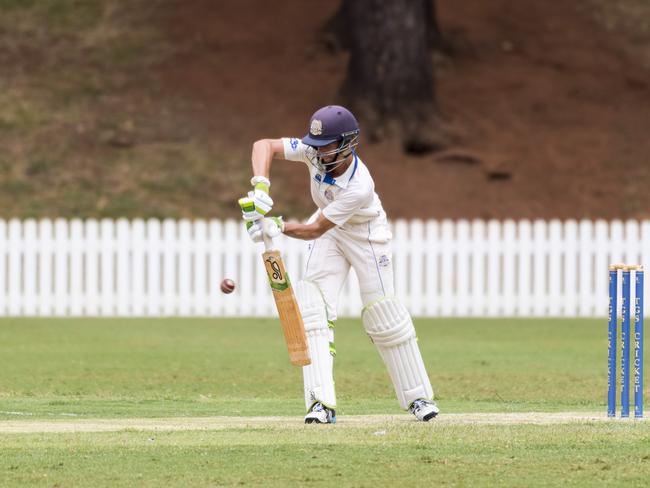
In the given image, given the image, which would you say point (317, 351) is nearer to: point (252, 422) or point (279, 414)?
point (252, 422)

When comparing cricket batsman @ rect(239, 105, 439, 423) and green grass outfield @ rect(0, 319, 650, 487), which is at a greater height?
cricket batsman @ rect(239, 105, 439, 423)

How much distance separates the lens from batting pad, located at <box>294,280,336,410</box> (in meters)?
8.95

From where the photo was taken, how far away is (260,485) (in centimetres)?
686

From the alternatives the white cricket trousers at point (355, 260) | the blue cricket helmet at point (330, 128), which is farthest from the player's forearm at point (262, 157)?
the white cricket trousers at point (355, 260)

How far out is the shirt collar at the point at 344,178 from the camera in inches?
355

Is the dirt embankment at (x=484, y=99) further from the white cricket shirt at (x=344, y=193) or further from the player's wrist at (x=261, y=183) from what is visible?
the player's wrist at (x=261, y=183)

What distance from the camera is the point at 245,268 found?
18.8 meters

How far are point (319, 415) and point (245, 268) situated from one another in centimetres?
995

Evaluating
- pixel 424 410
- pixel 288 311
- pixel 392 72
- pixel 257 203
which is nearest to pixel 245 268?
pixel 392 72

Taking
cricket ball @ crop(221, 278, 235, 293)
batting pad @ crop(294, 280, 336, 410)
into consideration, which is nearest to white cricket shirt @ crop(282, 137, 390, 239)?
batting pad @ crop(294, 280, 336, 410)

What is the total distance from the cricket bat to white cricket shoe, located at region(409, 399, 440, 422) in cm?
72

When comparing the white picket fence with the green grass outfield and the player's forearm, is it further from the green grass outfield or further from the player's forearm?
the player's forearm

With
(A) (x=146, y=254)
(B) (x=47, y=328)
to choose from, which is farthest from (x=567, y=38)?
(B) (x=47, y=328)

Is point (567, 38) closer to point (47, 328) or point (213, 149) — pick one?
point (213, 149)
